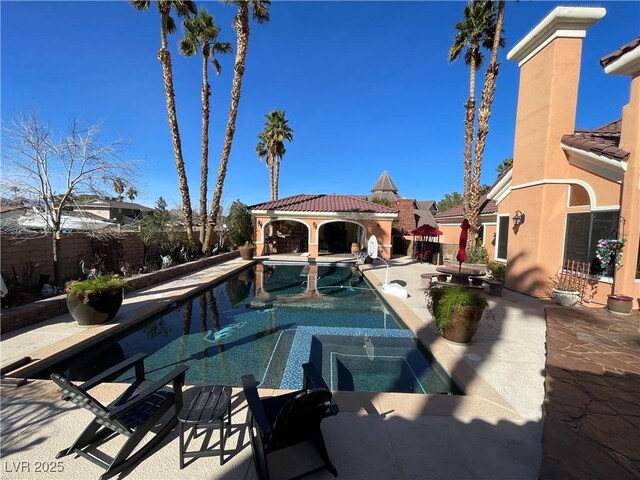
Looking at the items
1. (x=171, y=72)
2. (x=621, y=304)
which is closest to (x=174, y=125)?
(x=171, y=72)

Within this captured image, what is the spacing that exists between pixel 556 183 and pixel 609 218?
1.83m

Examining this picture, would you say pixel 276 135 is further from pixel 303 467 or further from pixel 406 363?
pixel 303 467

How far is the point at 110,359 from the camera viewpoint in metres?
5.42

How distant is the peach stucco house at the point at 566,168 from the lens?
24.3 feet

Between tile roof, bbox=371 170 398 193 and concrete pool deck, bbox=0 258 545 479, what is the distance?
47.3 meters

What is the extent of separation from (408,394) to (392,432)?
2.72 feet

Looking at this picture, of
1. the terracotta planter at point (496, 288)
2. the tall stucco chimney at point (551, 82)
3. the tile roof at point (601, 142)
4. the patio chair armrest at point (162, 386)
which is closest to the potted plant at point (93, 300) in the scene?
the patio chair armrest at point (162, 386)

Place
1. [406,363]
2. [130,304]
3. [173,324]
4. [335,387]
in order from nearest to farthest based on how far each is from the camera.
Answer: [335,387], [406,363], [173,324], [130,304]

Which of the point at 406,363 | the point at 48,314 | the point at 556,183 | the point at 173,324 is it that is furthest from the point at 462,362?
the point at 48,314

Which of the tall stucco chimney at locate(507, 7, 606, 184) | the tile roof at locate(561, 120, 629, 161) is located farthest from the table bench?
the tall stucco chimney at locate(507, 7, 606, 184)

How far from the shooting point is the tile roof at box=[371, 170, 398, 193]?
164 feet

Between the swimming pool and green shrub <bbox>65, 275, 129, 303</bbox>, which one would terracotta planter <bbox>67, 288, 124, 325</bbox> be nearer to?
green shrub <bbox>65, 275, 129, 303</bbox>

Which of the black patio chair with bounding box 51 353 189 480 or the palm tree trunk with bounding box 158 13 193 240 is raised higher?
the palm tree trunk with bounding box 158 13 193 240

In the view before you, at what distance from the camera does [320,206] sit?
22.0m
